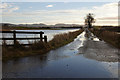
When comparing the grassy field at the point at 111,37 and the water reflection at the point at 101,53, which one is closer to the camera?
the water reflection at the point at 101,53

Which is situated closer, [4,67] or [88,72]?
[88,72]

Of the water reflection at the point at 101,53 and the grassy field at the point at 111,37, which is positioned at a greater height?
the grassy field at the point at 111,37

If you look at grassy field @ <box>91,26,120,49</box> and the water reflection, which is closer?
the water reflection

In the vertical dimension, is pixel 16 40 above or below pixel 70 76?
above

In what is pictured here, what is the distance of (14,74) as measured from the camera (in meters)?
6.52

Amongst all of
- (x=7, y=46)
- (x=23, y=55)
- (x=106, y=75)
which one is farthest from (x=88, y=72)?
(x=7, y=46)

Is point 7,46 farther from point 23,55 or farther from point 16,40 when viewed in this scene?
point 23,55

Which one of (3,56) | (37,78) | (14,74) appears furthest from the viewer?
(3,56)

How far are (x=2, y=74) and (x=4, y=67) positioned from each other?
1143 mm

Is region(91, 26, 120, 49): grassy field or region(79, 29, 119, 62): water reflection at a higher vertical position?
region(91, 26, 120, 49): grassy field

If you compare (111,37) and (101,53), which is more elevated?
(111,37)

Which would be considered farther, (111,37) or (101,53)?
(111,37)

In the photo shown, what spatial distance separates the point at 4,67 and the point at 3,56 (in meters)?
2.64

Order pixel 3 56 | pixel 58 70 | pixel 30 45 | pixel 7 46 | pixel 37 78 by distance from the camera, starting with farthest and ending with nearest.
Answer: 1. pixel 30 45
2. pixel 7 46
3. pixel 3 56
4. pixel 58 70
5. pixel 37 78
